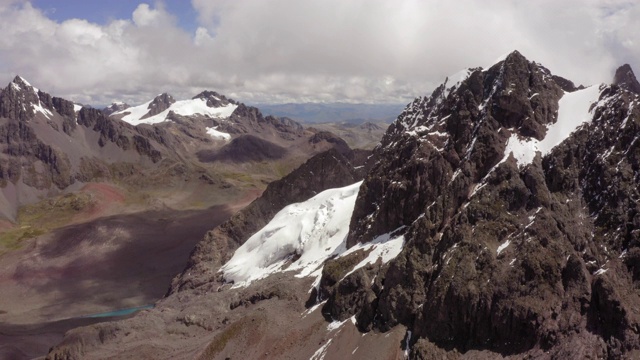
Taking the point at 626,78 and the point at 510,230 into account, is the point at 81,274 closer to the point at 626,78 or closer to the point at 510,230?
the point at 510,230

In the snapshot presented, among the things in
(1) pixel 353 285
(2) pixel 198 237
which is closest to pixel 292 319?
(1) pixel 353 285

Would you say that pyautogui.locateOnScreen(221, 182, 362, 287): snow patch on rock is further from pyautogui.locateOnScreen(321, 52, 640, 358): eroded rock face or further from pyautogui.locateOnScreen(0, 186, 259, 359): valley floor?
pyautogui.locateOnScreen(0, 186, 259, 359): valley floor

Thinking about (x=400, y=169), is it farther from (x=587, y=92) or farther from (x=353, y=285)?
(x=587, y=92)

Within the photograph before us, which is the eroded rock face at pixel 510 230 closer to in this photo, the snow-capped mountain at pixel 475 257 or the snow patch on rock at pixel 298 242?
the snow-capped mountain at pixel 475 257

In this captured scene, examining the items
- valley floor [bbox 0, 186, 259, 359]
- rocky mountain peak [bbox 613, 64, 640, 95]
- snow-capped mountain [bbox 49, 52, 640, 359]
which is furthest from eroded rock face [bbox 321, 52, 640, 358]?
valley floor [bbox 0, 186, 259, 359]

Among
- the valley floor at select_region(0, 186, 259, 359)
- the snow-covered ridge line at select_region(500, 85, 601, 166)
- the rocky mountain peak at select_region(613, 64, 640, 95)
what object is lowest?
the valley floor at select_region(0, 186, 259, 359)

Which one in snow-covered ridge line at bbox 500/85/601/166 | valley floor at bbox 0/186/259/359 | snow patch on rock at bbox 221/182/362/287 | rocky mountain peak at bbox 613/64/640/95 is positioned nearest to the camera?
snow-covered ridge line at bbox 500/85/601/166

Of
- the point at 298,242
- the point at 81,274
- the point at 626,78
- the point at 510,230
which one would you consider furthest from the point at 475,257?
the point at 81,274
